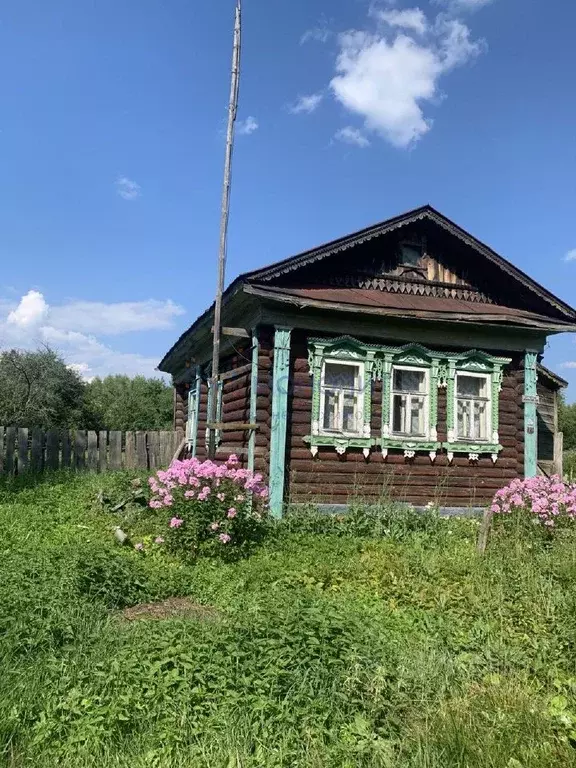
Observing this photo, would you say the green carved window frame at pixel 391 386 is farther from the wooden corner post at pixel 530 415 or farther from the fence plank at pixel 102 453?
the fence plank at pixel 102 453

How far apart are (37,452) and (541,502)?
427 inches

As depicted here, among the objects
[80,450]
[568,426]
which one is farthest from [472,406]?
[568,426]

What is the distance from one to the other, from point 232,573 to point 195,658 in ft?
8.63

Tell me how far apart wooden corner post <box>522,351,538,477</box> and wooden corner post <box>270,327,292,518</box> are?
4509 millimetres

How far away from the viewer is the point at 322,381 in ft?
33.4

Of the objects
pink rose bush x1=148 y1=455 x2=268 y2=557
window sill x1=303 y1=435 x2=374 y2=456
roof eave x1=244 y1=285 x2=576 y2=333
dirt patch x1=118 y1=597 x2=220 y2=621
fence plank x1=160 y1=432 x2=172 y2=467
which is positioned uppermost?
roof eave x1=244 y1=285 x2=576 y2=333

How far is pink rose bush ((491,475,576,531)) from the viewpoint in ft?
24.8

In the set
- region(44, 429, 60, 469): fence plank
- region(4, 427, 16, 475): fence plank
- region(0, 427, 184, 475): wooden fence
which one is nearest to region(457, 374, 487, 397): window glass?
region(0, 427, 184, 475): wooden fence

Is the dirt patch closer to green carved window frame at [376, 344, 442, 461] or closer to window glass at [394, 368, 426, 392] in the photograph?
green carved window frame at [376, 344, 442, 461]

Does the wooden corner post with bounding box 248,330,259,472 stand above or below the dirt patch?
above

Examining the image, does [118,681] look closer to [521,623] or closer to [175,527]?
[521,623]

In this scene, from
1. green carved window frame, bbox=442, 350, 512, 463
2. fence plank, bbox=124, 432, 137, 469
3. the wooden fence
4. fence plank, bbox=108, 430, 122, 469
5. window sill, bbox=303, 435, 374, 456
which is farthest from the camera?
fence plank, bbox=124, 432, 137, 469

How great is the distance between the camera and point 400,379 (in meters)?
10.8

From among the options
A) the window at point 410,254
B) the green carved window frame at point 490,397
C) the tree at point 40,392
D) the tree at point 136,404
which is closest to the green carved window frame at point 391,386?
the green carved window frame at point 490,397
